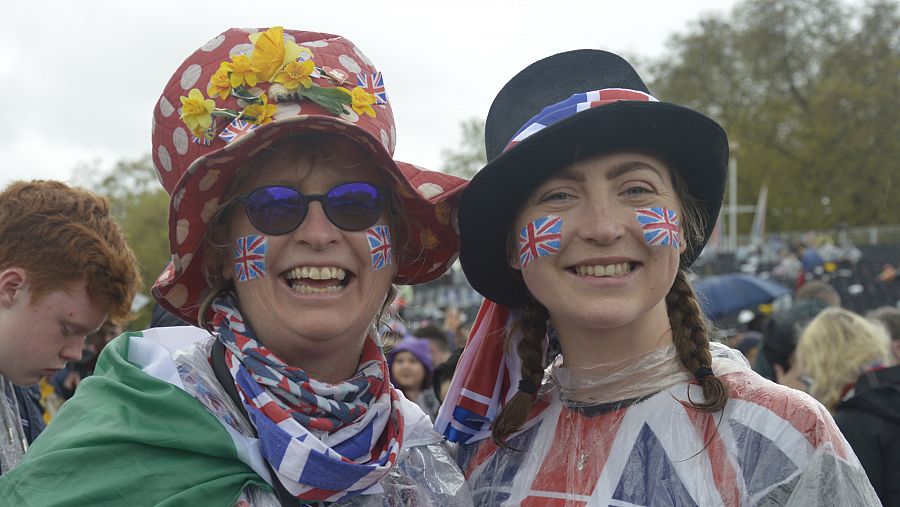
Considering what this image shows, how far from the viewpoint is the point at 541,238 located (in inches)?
91.5

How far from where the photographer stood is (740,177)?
34.5 meters

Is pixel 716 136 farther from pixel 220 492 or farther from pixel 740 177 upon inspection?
pixel 740 177

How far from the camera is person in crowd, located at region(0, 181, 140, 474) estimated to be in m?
2.89

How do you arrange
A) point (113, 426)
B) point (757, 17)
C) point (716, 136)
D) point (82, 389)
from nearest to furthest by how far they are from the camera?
point (113, 426), point (82, 389), point (716, 136), point (757, 17)

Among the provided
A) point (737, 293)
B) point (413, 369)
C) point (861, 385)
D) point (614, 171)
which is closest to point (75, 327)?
point (614, 171)

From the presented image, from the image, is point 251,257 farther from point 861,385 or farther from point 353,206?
point 861,385

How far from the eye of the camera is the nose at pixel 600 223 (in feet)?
7.30

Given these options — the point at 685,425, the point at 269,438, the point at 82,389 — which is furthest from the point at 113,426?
the point at 685,425

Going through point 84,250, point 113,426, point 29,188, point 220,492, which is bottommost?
point 220,492

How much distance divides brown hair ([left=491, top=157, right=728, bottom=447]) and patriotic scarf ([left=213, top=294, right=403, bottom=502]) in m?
0.35

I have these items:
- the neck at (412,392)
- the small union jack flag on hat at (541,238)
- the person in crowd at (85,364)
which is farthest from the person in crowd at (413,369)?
the small union jack flag on hat at (541,238)

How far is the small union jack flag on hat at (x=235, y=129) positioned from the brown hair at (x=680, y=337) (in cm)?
100

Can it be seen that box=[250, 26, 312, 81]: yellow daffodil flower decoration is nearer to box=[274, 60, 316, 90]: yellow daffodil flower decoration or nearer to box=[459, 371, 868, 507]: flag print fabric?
box=[274, 60, 316, 90]: yellow daffodil flower decoration

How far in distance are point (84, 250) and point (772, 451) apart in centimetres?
221
